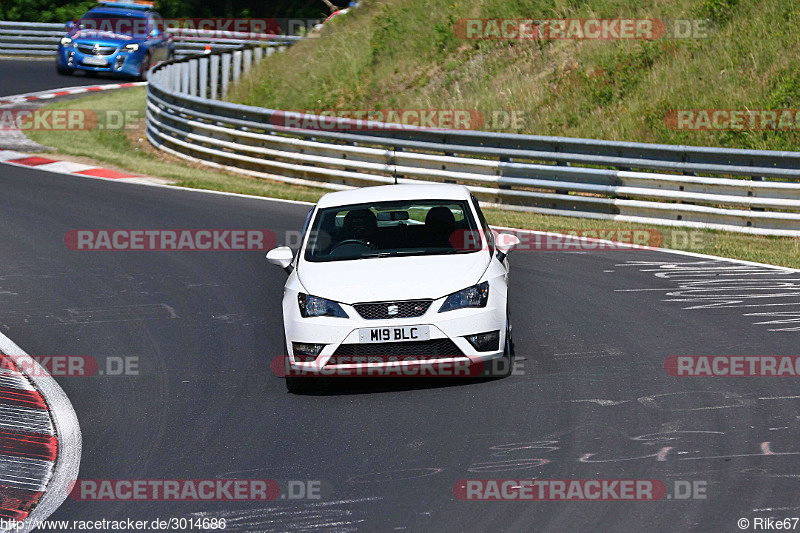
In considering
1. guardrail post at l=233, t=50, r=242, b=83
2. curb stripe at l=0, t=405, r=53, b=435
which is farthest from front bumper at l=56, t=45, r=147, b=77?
curb stripe at l=0, t=405, r=53, b=435

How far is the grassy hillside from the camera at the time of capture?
19938 mm

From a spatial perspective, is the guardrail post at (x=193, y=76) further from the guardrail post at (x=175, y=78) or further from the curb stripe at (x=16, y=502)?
the curb stripe at (x=16, y=502)

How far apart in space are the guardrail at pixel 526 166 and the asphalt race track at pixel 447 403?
7.21 feet

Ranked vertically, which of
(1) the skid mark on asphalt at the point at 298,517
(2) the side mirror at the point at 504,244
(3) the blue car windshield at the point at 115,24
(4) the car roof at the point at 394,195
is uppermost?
(3) the blue car windshield at the point at 115,24

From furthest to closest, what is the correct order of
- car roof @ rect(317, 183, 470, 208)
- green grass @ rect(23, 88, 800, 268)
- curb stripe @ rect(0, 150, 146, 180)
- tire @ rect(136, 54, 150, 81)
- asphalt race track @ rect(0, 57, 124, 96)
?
1. tire @ rect(136, 54, 150, 81)
2. asphalt race track @ rect(0, 57, 124, 96)
3. curb stripe @ rect(0, 150, 146, 180)
4. green grass @ rect(23, 88, 800, 268)
5. car roof @ rect(317, 183, 470, 208)

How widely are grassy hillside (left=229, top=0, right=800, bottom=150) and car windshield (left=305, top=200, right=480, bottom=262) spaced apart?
10560 mm

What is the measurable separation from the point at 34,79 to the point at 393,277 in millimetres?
26732

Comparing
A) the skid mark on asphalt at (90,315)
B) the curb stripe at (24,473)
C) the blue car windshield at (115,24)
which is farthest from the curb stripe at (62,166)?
the curb stripe at (24,473)

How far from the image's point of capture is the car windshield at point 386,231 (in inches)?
357

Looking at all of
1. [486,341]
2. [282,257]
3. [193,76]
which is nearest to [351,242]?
[282,257]

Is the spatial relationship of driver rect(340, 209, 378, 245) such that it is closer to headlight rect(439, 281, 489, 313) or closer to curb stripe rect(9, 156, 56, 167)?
headlight rect(439, 281, 489, 313)

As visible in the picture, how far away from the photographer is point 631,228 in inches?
611

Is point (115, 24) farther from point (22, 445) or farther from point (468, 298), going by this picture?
point (22, 445)

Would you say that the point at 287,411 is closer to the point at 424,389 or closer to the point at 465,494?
the point at 424,389
